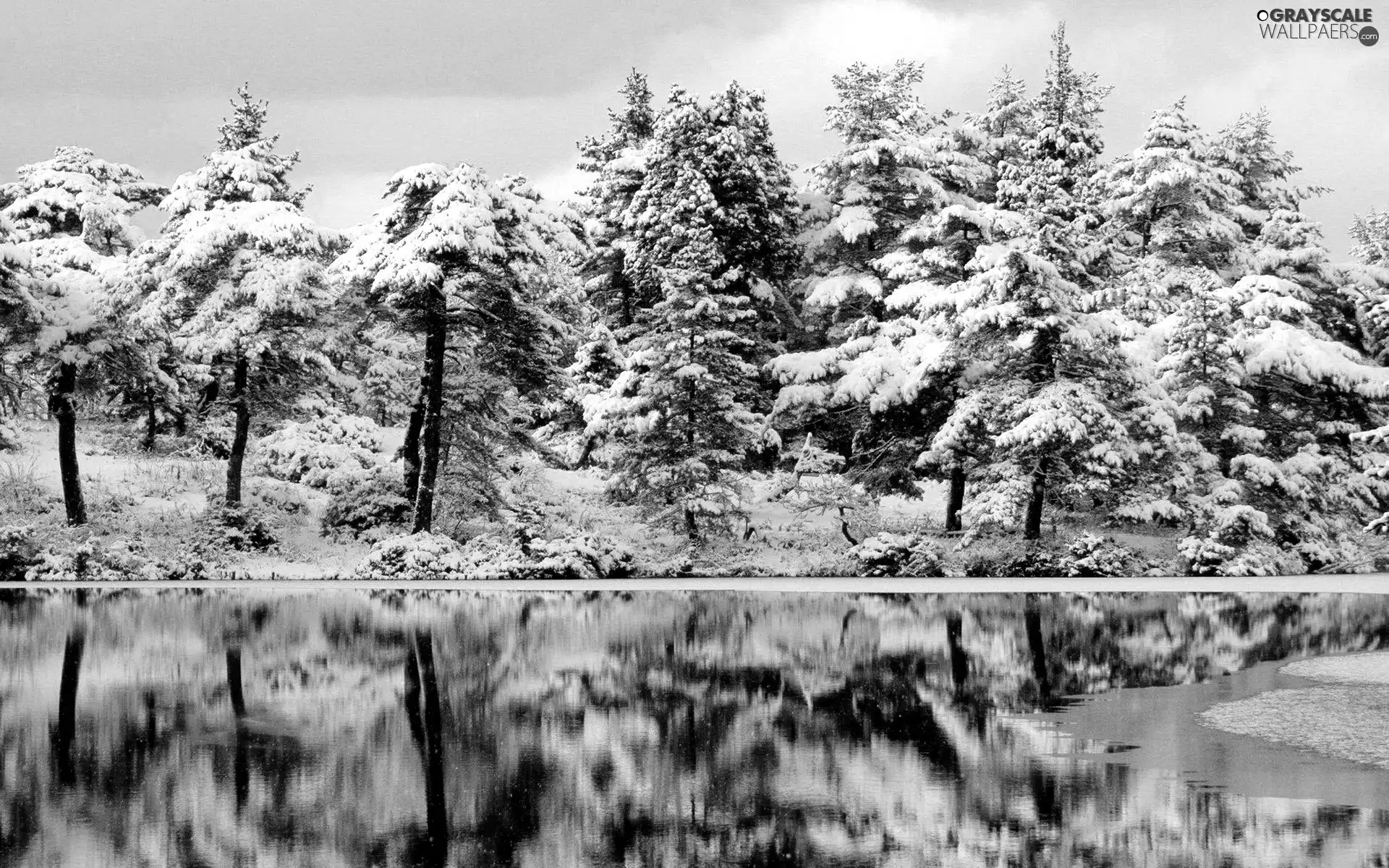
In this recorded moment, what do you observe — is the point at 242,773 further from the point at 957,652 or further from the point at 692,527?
the point at 692,527

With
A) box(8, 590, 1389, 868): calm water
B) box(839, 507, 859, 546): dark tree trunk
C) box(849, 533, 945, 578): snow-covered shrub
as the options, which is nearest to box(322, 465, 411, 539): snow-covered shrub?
box(839, 507, 859, 546): dark tree trunk

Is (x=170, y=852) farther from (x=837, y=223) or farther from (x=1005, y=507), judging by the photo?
(x=837, y=223)

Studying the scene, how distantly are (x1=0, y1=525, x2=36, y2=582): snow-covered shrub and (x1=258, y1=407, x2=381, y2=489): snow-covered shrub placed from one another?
29.9 feet

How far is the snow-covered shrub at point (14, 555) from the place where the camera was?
34.5 metres

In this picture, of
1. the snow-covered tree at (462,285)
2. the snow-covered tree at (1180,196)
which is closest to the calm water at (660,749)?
the snow-covered tree at (462,285)

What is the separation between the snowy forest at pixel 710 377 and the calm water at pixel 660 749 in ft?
42.0

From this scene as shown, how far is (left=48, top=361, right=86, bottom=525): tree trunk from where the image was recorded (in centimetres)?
3722

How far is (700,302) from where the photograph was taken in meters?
37.5

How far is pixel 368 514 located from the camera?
39.0 meters

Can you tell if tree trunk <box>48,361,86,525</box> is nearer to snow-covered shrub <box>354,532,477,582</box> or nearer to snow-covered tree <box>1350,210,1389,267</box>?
snow-covered shrub <box>354,532,477,582</box>

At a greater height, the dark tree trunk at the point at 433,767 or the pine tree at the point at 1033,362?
the pine tree at the point at 1033,362

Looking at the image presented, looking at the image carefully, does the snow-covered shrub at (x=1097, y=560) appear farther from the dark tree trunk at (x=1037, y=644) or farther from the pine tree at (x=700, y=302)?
the pine tree at (x=700, y=302)

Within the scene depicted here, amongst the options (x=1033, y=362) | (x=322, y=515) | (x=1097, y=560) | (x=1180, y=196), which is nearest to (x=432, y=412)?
(x=322, y=515)

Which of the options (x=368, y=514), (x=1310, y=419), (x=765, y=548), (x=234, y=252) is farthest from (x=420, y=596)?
(x=1310, y=419)
